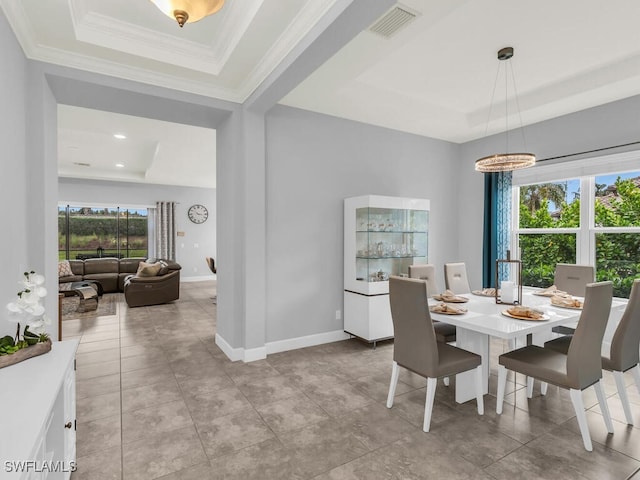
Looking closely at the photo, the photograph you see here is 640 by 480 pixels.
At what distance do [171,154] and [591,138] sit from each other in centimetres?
624

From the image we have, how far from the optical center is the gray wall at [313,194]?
12.6ft

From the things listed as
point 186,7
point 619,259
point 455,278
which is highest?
point 186,7

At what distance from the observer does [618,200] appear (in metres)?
3.76

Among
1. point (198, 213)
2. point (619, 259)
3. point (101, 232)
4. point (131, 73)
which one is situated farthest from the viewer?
point (198, 213)

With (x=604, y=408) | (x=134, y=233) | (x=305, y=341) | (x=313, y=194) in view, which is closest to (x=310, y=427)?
(x=305, y=341)

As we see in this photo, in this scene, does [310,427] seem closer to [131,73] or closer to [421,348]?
[421,348]

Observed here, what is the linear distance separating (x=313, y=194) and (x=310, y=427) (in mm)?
2527

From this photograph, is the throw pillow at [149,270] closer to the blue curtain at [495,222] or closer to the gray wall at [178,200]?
the gray wall at [178,200]

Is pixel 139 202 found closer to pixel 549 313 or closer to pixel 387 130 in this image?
pixel 387 130

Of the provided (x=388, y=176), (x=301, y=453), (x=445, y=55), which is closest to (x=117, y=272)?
(x=388, y=176)

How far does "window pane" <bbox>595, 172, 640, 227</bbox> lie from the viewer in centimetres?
364

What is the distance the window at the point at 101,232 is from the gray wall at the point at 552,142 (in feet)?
27.8

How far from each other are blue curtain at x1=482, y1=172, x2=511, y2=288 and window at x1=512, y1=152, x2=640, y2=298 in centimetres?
15

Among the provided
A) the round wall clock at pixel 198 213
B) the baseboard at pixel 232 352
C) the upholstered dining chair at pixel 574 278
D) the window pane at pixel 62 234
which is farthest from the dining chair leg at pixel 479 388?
the window pane at pixel 62 234
